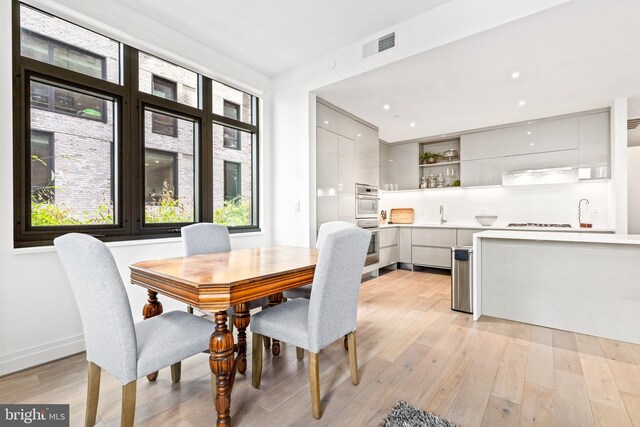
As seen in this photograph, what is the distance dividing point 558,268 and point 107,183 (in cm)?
412

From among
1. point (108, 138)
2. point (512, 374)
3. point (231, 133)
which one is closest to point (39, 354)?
point (108, 138)

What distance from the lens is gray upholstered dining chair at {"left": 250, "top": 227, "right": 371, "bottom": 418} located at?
4.98ft

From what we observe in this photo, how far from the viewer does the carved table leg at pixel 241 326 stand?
1807 millimetres

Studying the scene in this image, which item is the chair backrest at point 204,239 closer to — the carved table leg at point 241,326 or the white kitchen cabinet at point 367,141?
the carved table leg at point 241,326

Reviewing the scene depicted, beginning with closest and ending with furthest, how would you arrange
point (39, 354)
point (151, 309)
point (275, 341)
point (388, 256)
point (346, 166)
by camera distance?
point (151, 309), point (39, 354), point (275, 341), point (346, 166), point (388, 256)

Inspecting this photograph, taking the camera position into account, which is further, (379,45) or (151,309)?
(379,45)

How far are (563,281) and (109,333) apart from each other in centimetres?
341

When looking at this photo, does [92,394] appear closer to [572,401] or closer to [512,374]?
[512,374]

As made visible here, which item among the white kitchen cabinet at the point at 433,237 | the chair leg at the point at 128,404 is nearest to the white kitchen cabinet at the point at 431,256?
the white kitchen cabinet at the point at 433,237

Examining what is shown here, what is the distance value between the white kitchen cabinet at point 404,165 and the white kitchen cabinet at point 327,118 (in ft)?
7.49

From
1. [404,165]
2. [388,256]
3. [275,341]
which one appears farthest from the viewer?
[404,165]

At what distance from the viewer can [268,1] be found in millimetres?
2537

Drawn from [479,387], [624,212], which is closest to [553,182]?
[624,212]

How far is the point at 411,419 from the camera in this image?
1502 mm
